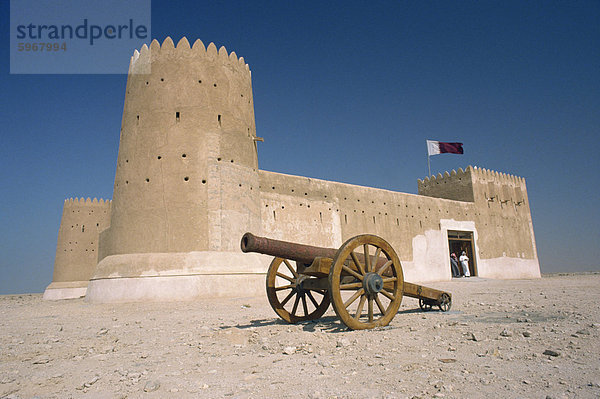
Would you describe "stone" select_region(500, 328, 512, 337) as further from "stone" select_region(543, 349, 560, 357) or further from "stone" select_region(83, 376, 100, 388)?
"stone" select_region(83, 376, 100, 388)

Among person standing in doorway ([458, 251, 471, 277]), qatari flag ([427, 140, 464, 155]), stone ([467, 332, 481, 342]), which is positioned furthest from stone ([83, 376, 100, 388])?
qatari flag ([427, 140, 464, 155])

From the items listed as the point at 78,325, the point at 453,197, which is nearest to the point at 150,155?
the point at 78,325

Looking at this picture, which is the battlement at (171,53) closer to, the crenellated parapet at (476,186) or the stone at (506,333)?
the stone at (506,333)

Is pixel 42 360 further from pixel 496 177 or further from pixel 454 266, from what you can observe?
pixel 496 177

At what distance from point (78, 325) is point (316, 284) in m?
4.08

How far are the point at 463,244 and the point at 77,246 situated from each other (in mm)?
20071

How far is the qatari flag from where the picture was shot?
23.8 m

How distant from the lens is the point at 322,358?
3.56 metres

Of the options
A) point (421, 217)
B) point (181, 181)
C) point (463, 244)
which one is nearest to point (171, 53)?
point (181, 181)

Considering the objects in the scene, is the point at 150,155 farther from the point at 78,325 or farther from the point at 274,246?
the point at 274,246

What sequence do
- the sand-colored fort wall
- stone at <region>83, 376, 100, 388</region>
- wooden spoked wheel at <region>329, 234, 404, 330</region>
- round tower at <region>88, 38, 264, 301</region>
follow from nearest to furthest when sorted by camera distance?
1. stone at <region>83, 376, 100, 388</region>
2. wooden spoked wheel at <region>329, 234, 404, 330</region>
3. round tower at <region>88, 38, 264, 301</region>
4. the sand-colored fort wall

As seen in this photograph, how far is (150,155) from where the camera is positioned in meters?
11.2

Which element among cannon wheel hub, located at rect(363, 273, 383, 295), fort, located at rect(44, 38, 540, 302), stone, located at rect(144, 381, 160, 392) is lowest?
stone, located at rect(144, 381, 160, 392)

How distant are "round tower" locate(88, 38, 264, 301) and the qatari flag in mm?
14727
